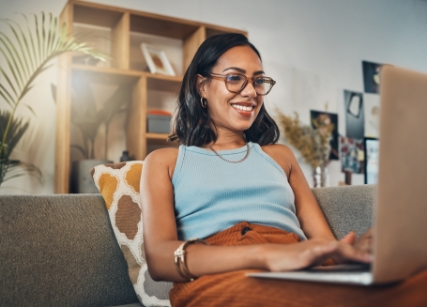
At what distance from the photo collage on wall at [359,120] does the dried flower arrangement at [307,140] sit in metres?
0.34

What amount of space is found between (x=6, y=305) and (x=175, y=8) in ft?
9.62

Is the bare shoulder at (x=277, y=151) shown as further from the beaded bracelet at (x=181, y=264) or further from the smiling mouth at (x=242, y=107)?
the beaded bracelet at (x=181, y=264)

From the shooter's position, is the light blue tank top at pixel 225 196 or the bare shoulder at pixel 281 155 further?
the bare shoulder at pixel 281 155

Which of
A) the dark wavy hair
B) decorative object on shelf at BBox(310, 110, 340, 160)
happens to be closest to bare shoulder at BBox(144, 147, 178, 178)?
the dark wavy hair

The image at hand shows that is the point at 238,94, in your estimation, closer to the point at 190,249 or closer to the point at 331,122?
the point at 190,249

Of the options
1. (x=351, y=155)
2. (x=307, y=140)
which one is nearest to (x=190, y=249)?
(x=307, y=140)

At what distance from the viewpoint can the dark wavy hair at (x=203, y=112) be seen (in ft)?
4.81

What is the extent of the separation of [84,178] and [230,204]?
6.06 feet

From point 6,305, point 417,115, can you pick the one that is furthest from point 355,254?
point 6,305

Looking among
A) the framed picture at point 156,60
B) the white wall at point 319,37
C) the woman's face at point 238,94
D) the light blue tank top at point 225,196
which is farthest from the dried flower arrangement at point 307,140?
the light blue tank top at point 225,196

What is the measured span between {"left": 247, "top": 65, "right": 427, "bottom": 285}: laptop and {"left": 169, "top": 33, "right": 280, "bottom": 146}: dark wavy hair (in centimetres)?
81

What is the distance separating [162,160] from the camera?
1.31 m

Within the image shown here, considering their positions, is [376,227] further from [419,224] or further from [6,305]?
[6,305]

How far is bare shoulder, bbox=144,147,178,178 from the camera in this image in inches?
50.9
